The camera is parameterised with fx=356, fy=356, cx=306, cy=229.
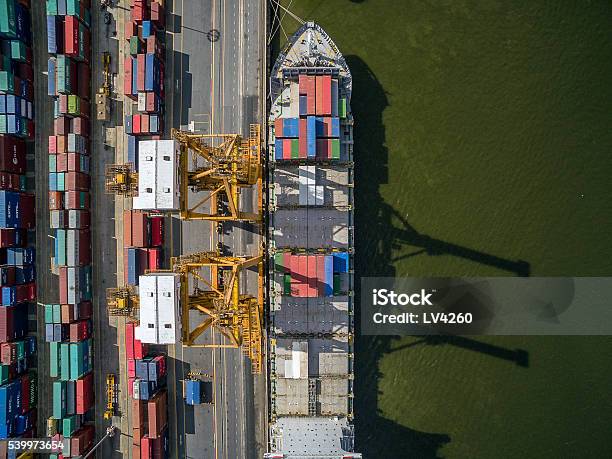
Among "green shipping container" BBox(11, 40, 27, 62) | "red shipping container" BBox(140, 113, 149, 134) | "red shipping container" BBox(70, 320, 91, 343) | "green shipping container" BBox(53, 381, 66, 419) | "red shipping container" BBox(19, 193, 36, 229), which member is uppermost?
"green shipping container" BBox(11, 40, 27, 62)

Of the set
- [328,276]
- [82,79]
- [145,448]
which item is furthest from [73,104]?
[145,448]

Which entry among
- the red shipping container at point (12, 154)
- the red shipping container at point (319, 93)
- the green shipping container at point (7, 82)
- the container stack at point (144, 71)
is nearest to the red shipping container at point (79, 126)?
the container stack at point (144, 71)

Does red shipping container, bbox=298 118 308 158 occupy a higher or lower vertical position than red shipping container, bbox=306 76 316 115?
lower

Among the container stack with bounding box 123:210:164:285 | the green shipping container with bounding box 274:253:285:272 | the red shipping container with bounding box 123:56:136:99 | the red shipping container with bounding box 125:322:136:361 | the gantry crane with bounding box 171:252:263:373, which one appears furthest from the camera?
the red shipping container with bounding box 125:322:136:361

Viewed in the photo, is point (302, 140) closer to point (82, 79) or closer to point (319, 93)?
point (319, 93)

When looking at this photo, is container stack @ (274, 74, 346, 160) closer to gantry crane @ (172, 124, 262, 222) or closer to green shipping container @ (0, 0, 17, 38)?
gantry crane @ (172, 124, 262, 222)

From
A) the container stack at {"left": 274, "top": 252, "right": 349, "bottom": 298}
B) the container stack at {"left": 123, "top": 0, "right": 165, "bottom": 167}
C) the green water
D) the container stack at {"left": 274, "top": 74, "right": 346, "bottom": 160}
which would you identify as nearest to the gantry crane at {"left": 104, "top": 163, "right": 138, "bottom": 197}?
the container stack at {"left": 123, "top": 0, "right": 165, "bottom": 167}

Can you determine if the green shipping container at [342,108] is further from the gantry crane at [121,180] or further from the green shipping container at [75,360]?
the green shipping container at [75,360]
